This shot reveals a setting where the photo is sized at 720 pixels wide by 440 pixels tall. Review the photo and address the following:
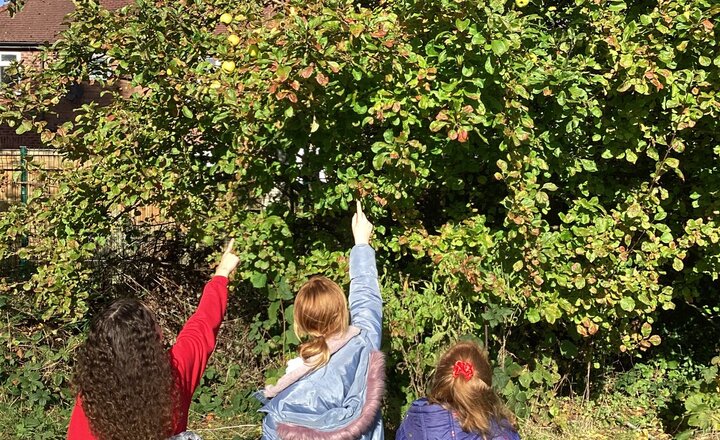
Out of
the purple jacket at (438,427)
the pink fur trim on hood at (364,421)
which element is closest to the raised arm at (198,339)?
the pink fur trim on hood at (364,421)

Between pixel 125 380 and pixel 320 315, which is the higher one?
pixel 320 315

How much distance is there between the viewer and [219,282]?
300 centimetres

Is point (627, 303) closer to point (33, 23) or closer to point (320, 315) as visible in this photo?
point (320, 315)

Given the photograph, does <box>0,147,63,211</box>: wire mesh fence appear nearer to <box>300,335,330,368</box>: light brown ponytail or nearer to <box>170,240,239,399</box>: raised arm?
<box>170,240,239,399</box>: raised arm

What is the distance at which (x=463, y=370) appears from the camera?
3.09 m

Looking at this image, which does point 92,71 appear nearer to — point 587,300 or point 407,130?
point 407,130

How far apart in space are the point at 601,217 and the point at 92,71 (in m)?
3.44

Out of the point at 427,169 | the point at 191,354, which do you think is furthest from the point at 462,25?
the point at 191,354

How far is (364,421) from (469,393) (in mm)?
442

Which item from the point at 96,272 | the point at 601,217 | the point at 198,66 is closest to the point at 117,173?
the point at 198,66

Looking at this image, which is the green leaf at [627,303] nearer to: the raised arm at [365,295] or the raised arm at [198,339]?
the raised arm at [365,295]

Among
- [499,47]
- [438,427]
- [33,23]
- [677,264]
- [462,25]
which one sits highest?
[33,23]

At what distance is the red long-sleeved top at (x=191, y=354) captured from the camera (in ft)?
8.17

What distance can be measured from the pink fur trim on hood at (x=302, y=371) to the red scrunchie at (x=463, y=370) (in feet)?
1.40
